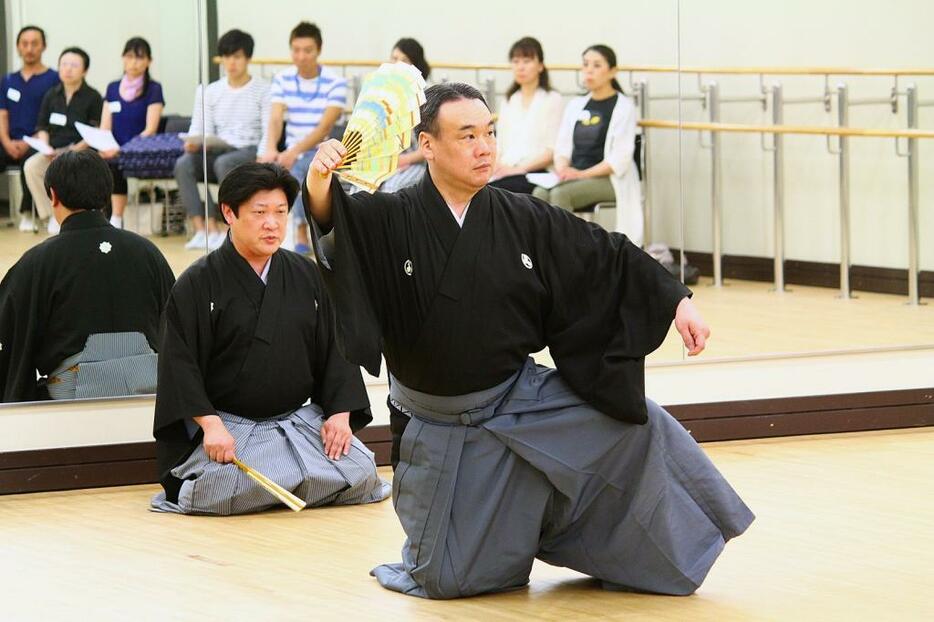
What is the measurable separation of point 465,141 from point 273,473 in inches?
51.5

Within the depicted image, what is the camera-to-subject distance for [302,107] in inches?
195

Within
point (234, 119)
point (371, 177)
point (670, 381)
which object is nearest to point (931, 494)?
point (670, 381)

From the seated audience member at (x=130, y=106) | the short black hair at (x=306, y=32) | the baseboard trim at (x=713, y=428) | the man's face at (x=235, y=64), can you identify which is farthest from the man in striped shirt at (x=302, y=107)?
the baseboard trim at (x=713, y=428)

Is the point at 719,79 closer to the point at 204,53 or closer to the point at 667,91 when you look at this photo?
the point at 667,91

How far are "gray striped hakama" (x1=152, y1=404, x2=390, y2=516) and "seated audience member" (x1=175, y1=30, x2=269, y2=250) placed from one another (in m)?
0.66

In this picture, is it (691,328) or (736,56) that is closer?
(691,328)

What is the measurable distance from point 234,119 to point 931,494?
2.32 meters

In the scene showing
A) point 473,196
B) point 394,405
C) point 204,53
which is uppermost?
point 204,53

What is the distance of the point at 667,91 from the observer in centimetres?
529

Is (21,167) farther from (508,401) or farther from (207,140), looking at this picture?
(508,401)

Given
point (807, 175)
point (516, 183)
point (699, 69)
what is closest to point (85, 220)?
point (516, 183)

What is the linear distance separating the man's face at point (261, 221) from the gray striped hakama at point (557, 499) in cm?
113

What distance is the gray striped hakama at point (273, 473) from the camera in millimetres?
4297

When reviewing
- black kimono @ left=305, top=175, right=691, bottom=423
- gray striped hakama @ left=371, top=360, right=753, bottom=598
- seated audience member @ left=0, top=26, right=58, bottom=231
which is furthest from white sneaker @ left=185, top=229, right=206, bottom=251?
gray striped hakama @ left=371, top=360, right=753, bottom=598
